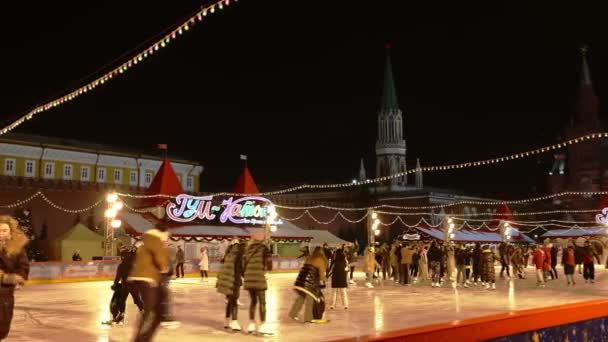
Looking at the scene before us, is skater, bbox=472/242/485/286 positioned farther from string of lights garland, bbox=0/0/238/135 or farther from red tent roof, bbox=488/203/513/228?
red tent roof, bbox=488/203/513/228

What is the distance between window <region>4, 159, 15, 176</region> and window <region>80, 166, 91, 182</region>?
535 cm

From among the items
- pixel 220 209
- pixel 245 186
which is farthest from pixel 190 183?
pixel 220 209

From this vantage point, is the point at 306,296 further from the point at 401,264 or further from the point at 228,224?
the point at 228,224

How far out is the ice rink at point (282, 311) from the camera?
9281mm

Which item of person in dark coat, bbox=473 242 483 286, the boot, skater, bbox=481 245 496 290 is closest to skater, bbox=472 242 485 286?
person in dark coat, bbox=473 242 483 286

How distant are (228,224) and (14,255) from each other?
105 ft

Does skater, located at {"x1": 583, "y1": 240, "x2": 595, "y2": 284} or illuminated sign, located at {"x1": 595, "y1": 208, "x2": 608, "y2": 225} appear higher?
illuminated sign, located at {"x1": 595, "y1": 208, "x2": 608, "y2": 225}

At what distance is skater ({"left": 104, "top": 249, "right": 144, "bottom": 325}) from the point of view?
9.68m

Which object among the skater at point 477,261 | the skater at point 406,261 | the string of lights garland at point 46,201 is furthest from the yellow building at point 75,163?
the skater at point 477,261

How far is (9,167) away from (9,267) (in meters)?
42.8

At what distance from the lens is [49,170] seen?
4684 centimetres

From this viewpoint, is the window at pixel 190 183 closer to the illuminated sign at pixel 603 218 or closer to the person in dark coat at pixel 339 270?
the illuminated sign at pixel 603 218

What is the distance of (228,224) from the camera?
124 ft

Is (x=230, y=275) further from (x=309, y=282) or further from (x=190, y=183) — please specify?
(x=190, y=183)
